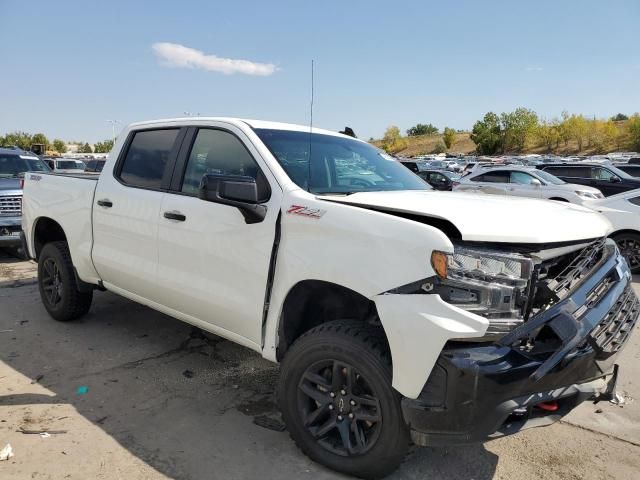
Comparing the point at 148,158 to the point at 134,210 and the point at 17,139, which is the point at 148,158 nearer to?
the point at 134,210

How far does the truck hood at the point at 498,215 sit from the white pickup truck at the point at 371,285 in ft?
0.04

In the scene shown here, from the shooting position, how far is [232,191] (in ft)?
9.25

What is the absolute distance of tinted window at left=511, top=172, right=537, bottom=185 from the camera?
14.5m

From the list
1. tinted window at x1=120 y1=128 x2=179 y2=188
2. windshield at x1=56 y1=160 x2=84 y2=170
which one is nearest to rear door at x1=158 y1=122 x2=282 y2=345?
tinted window at x1=120 y1=128 x2=179 y2=188

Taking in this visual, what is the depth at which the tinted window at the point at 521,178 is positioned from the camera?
570 inches

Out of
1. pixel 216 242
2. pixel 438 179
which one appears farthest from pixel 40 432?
pixel 438 179

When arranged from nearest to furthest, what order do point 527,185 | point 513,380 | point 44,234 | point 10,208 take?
point 513,380, point 44,234, point 10,208, point 527,185

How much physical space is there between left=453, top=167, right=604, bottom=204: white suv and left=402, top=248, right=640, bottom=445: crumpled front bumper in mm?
11200

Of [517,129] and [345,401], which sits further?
[517,129]

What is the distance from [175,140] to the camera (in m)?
3.90

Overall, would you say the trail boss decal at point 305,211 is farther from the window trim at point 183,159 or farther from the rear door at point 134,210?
the rear door at point 134,210

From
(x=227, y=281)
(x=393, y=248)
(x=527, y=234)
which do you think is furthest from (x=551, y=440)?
(x=227, y=281)

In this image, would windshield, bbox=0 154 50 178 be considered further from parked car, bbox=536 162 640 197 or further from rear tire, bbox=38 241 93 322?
parked car, bbox=536 162 640 197

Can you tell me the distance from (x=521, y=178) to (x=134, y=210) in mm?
12960
